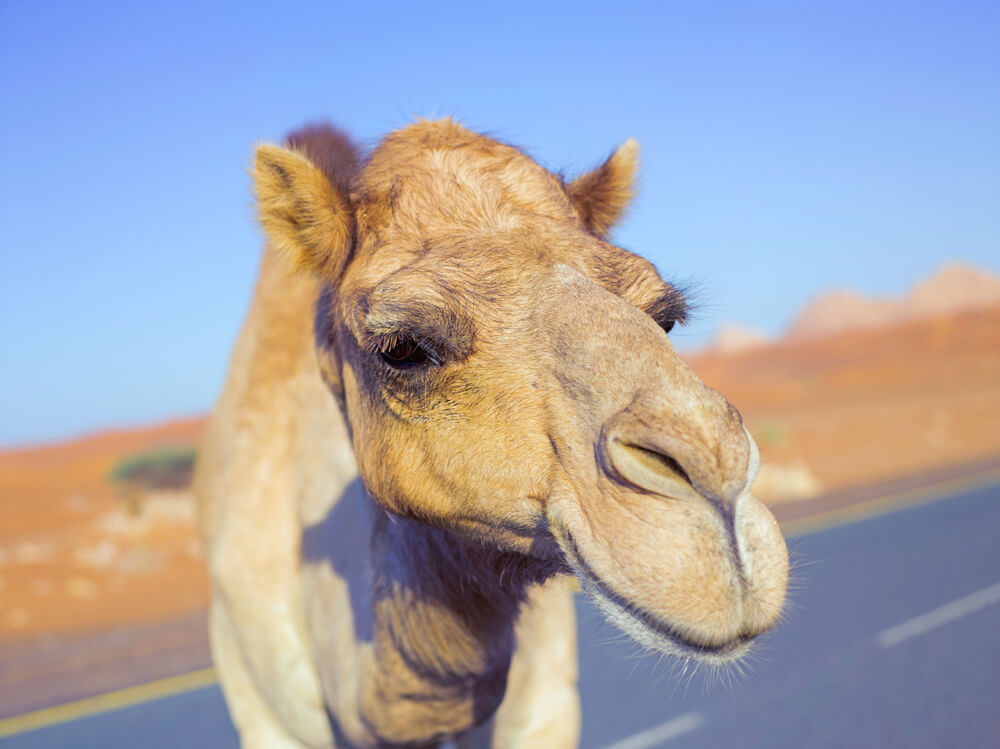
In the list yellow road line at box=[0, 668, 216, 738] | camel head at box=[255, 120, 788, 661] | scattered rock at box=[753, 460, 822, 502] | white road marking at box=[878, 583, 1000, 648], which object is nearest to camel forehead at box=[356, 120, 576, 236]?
camel head at box=[255, 120, 788, 661]

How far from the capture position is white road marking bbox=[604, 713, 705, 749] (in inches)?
238

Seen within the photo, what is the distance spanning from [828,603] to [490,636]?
767 centimetres

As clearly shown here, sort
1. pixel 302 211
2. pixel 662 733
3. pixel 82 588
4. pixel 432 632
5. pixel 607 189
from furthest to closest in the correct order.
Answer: pixel 82 588, pixel 662 733, pixel 607 189, pixel 302 211, pixel 432 632

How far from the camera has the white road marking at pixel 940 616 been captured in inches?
308

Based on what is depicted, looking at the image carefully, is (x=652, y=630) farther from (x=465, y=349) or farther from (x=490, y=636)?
(x=490, y=636)

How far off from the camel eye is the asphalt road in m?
3.24

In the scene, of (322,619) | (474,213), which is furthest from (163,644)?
(474,213)

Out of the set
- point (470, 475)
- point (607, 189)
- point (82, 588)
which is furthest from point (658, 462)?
point (82, 588)

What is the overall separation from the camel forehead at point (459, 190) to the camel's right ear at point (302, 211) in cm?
9

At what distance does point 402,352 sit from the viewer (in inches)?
81.1

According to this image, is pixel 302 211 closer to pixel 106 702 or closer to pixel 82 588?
pixel 106 702

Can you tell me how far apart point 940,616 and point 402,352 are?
8187mm

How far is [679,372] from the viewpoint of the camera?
5.34ft

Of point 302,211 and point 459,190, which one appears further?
point 302,211
